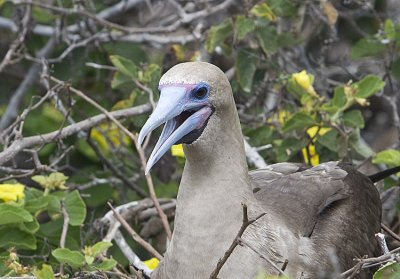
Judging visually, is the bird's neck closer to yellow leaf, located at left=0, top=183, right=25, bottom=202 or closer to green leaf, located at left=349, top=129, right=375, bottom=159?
yellow leaf, located at left=0, top=183, right=25, bottom=202

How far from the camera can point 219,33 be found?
5.38 m

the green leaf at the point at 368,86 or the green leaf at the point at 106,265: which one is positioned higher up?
the green leaf at the point at 368,86

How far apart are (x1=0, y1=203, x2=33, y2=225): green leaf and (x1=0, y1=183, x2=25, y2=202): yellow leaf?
179 mm

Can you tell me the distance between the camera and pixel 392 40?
17.4 ft

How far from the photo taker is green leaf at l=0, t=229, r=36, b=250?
4516mm

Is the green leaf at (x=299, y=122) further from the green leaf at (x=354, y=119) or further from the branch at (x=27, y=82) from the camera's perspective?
the branch at (x=27, y=82)

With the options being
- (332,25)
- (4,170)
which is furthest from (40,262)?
(332,25)

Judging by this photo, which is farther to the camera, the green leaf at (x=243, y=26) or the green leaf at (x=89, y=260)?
the green leaf at (x=243, y=26)

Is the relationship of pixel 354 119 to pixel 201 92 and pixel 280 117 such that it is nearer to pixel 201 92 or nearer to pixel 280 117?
pixel 280 117

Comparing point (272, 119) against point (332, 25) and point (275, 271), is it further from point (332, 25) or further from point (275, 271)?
point (275, 271)

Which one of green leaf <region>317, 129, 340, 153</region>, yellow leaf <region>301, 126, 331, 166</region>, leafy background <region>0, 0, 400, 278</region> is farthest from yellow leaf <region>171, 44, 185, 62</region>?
green leaf <region>317, 129, 340, 153</region>

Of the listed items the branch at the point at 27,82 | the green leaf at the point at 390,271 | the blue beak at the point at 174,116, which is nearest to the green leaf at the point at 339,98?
the blue beak at the point at 174,116

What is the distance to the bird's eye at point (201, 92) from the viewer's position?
3.86 m

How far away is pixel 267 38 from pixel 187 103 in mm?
1696
